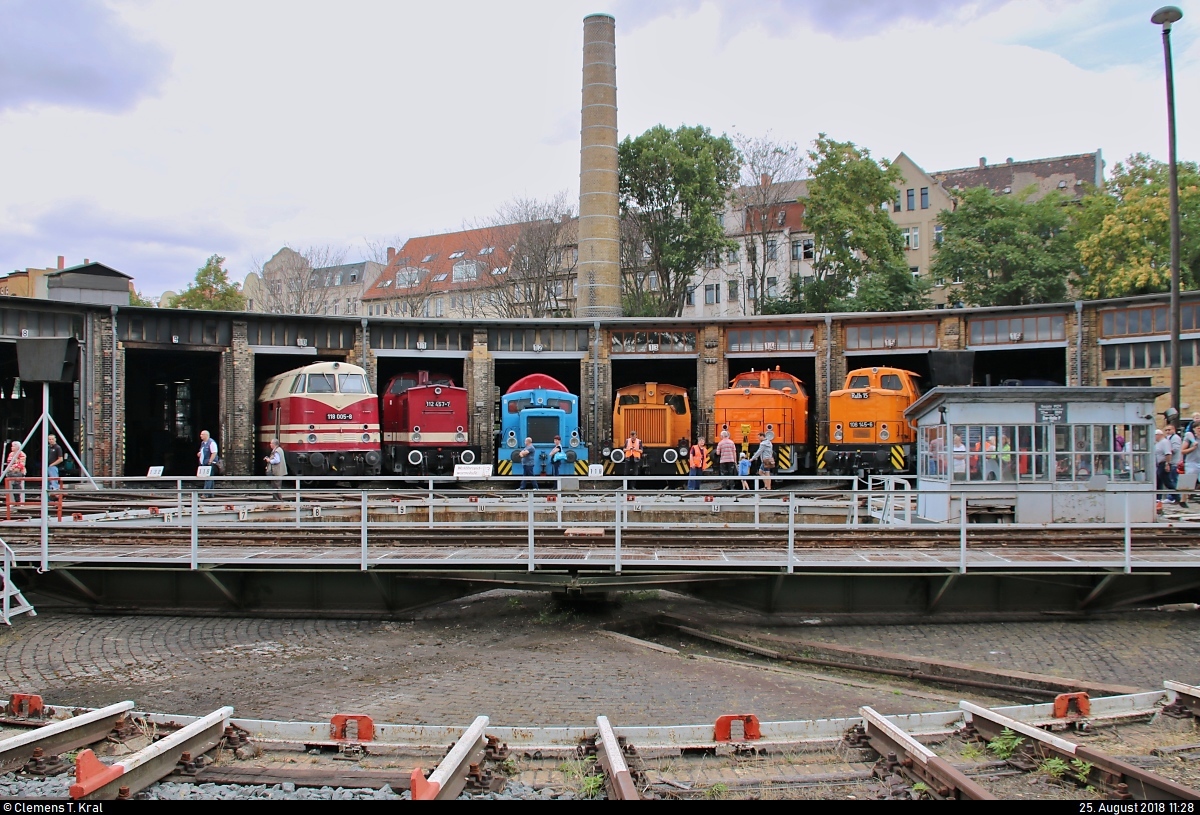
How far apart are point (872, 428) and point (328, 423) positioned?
49.1 ft

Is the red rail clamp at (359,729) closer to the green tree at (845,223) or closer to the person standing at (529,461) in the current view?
the person standing at (529,461)

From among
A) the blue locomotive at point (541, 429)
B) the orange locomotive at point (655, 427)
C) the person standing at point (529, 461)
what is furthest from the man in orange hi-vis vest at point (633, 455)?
the person standing at point (529, 461)

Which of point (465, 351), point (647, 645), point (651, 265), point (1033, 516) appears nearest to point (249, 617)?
point (647, 645)

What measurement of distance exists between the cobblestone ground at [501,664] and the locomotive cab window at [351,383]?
44.5ft

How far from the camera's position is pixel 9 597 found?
10953 mm

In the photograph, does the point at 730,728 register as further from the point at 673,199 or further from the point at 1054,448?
the point at 673,199

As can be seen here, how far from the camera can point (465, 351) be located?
102 feet

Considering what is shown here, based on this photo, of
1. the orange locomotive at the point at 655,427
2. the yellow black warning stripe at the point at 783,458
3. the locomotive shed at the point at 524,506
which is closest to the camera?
the locomotive shed at the point at 524,506

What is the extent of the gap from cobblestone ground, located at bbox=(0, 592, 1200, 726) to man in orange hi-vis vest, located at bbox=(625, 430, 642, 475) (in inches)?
510

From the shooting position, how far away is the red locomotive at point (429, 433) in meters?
26.1

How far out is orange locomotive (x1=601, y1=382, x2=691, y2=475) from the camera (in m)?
26.5

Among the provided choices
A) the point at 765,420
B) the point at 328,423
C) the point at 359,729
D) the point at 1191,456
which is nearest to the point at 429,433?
the point at 328,423

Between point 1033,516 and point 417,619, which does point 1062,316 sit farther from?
point 417,619

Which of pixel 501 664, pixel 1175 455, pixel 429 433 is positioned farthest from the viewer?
pixel 429 433
